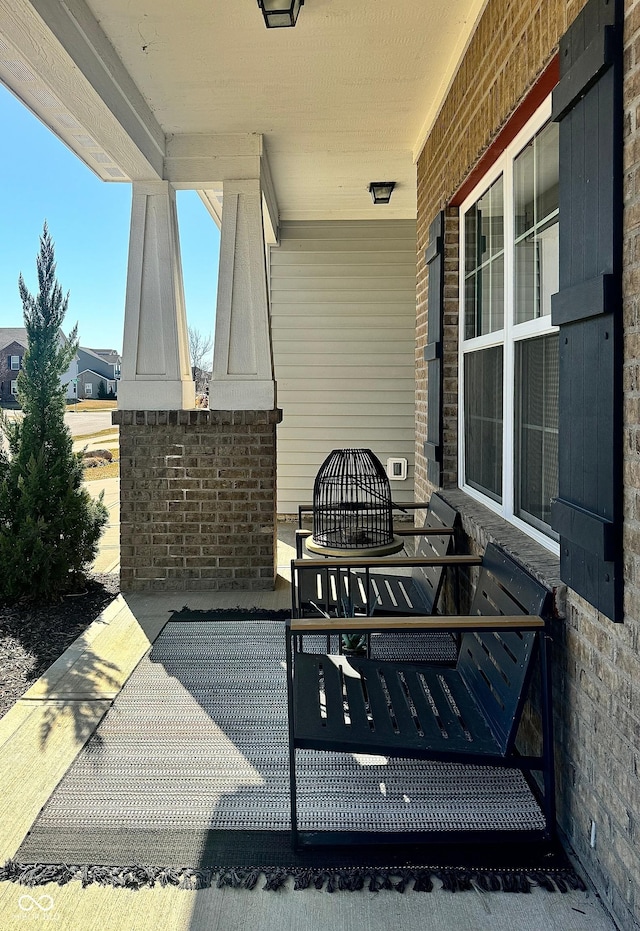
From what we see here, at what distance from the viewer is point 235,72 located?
12.4ft

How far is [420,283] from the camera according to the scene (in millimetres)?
4945

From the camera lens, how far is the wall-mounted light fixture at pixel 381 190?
579 cm

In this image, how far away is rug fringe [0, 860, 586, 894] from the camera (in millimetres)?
1821

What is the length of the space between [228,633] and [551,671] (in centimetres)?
219

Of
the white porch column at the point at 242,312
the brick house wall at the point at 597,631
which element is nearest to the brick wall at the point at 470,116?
the brick house wall at the point at 597,631

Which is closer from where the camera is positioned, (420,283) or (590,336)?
(590,336)

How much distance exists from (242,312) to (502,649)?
329 cm

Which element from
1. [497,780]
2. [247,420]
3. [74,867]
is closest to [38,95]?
[247,420]

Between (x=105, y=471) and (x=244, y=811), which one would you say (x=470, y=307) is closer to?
(x=244, y=811)

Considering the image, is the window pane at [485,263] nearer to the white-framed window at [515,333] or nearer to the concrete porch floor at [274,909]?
the white-framed window at [515,333]

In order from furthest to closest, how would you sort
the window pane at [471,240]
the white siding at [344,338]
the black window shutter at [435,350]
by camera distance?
the white siding at [344,338], the black window shutter at [435,350], the window pane at [471,240]

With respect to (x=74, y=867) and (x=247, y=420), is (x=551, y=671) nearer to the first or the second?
(x=74, y=867)

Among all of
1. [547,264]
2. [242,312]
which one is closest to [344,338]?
[242,312]

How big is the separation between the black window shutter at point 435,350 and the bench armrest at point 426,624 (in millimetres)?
2126
